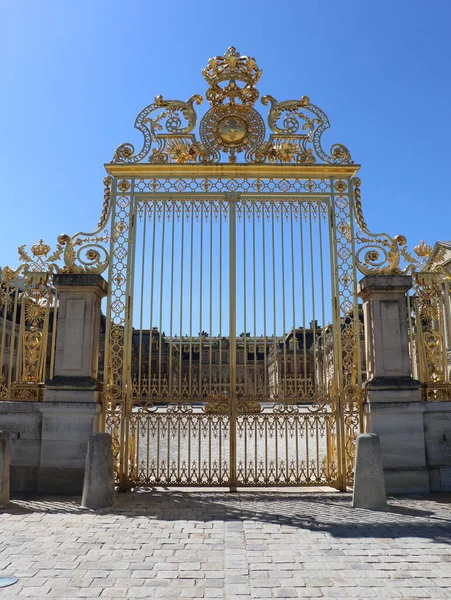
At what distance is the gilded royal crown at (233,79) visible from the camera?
1056cm

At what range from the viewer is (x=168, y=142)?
10.5 metres

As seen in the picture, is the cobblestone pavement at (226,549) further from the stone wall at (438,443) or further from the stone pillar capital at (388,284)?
the stone pillar capital at (388,284)

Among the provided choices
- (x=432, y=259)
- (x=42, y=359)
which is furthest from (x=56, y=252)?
(x=432, y=259)

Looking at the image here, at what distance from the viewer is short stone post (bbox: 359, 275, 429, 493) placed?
30.1 ft

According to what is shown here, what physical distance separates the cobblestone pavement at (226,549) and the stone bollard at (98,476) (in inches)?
8.9

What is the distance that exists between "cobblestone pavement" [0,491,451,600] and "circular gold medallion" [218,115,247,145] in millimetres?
6401

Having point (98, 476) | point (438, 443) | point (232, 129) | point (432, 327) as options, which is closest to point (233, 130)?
point (232, 129)

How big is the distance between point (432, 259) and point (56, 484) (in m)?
7.69

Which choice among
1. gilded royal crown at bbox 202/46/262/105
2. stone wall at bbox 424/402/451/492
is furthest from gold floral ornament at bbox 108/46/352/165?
stone wall at bbox 424/402/451/492

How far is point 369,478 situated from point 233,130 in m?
6.55

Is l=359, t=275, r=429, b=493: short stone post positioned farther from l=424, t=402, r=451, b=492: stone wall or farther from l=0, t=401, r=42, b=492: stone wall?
l=0, t=401, r=42, b=492: stone wall

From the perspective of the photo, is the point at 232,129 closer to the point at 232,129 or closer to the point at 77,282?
the point at 232,129

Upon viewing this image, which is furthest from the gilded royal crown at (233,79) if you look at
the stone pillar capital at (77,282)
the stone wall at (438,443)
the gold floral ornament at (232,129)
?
the stone wall at (438,443)

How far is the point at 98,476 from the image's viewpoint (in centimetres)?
801
